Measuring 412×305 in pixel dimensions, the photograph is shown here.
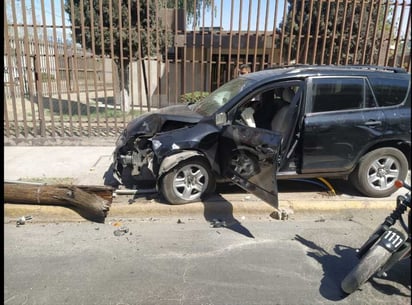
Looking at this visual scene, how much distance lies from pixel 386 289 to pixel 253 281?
1.10m

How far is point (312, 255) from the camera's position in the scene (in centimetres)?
342

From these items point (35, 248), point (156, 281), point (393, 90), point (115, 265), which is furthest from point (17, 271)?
point (393, 90)

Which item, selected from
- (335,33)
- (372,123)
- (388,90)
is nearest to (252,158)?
(372,123)

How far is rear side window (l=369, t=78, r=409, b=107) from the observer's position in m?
4.38

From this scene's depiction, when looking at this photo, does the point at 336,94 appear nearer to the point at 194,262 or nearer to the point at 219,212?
the point at 219,212

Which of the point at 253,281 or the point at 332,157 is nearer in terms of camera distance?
the point at 253,281

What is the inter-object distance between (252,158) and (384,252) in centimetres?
180

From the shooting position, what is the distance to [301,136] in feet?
14.1

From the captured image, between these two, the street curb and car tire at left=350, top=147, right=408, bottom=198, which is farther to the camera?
car tire at left=350, top=147, right=408, bottom=198

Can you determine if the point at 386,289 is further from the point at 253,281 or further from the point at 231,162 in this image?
the point at 231,162

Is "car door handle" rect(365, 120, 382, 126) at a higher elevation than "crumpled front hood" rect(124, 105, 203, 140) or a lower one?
higher

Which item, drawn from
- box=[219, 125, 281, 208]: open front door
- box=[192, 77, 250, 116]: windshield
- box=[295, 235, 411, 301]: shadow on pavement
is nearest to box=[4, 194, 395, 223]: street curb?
box=[219, 125, 281, 208]: open front door

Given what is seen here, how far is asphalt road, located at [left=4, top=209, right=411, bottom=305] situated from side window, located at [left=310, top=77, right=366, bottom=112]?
4.66ft

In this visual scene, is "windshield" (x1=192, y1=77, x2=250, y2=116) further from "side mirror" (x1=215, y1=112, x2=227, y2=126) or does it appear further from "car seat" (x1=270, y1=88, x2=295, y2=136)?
"car seat" (x1=270, y1=88, x2=295, y2=136)
